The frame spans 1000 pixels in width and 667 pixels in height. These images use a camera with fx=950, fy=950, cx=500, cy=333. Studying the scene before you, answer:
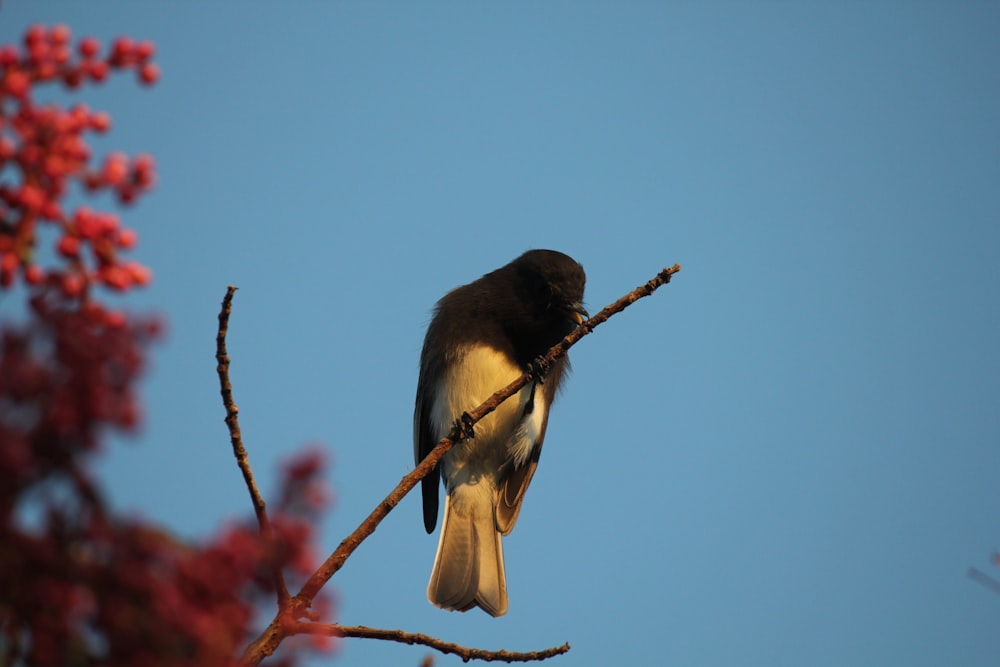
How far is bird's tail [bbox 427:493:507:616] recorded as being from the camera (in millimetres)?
7121

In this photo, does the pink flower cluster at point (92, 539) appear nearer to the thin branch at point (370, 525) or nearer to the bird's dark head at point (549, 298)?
the thin branch at point (370, 525)

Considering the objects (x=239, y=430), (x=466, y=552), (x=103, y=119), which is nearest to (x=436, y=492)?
(x=466, y=552)

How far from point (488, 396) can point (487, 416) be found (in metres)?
0.34

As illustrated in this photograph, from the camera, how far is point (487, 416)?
7844 millimetres

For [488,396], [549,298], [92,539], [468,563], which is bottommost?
[92,539]

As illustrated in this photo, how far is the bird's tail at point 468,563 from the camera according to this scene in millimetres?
7121

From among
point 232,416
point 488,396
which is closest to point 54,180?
point 232,416

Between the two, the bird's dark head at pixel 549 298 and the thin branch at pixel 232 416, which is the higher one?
the bird's dark head at pixel 549 298

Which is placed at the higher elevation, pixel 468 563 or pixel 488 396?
pixel 488 396

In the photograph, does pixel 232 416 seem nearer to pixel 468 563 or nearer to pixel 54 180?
pixel 54 180

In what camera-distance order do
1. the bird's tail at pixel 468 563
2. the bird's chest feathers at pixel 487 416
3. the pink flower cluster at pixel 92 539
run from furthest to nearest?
the bird's chest feathers at pixel 487 416, the bird's tail at pixel 468 563, the pink flower cluster at pixel 92 539

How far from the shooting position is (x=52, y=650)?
1.58 m

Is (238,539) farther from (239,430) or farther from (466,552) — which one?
(466,552)

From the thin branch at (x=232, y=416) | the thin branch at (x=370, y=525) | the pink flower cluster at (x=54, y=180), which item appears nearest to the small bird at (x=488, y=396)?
the thin branch at (x=370, y=525)
